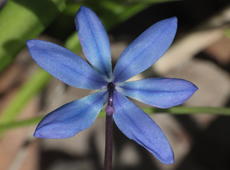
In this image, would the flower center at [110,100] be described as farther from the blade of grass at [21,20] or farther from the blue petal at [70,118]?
the blade of grass at [21,20]

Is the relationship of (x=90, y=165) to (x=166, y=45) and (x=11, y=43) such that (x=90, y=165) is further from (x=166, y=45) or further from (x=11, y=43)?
(x=166, y=45)

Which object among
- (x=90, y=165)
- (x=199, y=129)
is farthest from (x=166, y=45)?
(x=199, y=129)

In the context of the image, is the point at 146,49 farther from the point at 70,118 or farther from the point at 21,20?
the point at 21,20

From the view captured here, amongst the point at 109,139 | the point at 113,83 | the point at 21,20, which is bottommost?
the point at 109,139

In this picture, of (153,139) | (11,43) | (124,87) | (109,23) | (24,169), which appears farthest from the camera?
(24,169)

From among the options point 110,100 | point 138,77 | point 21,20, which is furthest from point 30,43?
point 138,77

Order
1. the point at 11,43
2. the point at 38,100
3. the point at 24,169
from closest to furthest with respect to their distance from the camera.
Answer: the point at 11,43 → the point at 24,169 → the point at 38,100

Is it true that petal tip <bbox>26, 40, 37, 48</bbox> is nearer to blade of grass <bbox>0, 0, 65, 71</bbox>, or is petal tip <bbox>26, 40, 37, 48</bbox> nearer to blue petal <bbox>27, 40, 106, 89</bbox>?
blue petal <bbox>27, 40, 106, 89</bbox>
